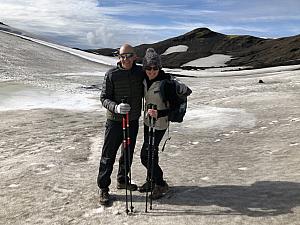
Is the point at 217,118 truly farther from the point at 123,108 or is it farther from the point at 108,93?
the point at 123,108

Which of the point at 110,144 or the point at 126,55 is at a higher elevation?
the point at 126,55

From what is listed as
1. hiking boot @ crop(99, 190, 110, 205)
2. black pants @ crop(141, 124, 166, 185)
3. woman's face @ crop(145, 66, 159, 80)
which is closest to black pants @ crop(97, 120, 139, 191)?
A: hiking boot @ crop(99, 190, 110, 205)

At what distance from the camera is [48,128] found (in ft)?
51.5

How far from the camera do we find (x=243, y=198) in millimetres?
8070

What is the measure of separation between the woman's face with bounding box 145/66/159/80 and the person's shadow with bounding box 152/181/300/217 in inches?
90.9

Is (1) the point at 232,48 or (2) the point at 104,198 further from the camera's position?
(1) the point at 232,48

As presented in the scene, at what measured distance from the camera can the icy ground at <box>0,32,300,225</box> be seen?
7.52m

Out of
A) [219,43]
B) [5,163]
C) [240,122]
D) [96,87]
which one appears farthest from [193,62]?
[5,163]

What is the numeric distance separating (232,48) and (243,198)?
312ft

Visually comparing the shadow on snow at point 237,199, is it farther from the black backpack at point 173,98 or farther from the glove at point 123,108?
the glove at point 123,108

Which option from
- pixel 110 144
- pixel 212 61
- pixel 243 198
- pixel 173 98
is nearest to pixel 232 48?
pixel 212 61

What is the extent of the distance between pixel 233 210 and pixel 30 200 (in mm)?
3792

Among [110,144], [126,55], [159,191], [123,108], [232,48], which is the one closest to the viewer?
[123,108]

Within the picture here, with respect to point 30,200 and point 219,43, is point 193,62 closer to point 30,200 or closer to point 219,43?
point 219,43
